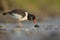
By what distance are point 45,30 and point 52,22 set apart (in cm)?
11

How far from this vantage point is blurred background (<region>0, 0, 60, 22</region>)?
4.64ft

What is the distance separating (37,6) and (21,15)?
0.19m

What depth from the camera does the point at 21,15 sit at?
1.38 meters

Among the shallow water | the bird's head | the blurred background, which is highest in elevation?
the blurred background

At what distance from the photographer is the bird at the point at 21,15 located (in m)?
1.37

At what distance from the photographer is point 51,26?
1.40m

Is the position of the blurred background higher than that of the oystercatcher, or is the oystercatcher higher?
the blurred background

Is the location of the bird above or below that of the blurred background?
below

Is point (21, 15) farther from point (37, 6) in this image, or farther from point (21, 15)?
point (37, 6)

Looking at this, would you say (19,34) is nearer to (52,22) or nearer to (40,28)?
(40,28)

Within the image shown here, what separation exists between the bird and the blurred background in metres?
0.03

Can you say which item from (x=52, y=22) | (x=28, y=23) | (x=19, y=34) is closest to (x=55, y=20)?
(x=52, y=22)

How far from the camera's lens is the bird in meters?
1.37

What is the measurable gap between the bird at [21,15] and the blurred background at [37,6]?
0.11ft
